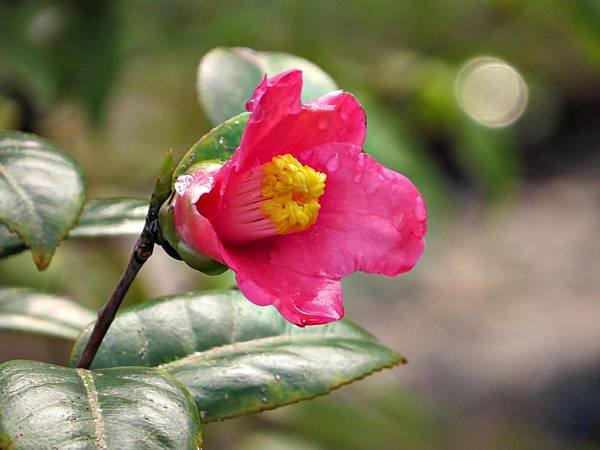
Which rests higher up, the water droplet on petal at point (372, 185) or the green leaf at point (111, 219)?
the water droplet on petal at point (372, 185)

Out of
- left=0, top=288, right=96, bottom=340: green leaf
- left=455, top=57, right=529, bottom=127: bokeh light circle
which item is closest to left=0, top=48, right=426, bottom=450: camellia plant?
left=0, top=288, right=96, bottom=340: green leaf

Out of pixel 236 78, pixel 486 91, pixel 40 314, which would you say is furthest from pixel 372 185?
pixel 486 91

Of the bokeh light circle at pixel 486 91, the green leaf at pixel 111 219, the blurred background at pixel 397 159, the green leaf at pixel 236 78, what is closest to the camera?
the green leaf at pixel 111 219

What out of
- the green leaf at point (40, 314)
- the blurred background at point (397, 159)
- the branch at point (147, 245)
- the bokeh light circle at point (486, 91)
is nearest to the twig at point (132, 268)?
the branch at point (147, 245)

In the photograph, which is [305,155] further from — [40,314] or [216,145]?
[40,314]

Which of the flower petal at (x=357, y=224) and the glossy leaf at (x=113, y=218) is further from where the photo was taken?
the glossy leaf at (x=113, y=218)

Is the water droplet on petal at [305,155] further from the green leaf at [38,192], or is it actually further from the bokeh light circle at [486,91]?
the bokeh light circle at [486,91]
